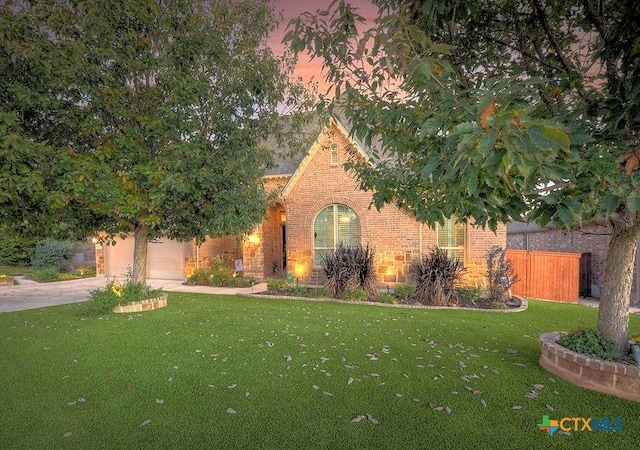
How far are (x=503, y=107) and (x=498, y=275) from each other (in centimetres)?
999

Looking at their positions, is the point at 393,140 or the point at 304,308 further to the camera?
the point at 304,308

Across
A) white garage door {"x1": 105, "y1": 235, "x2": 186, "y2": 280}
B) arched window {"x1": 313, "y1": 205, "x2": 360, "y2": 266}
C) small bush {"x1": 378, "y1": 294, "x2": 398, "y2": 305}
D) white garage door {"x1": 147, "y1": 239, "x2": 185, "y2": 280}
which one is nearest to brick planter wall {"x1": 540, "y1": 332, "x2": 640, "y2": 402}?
small bush {"x1": 378, "y1": 294, "x2": 398, "y2": 305}

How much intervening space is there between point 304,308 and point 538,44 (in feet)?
26.1

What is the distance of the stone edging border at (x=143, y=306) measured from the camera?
30.8 ft

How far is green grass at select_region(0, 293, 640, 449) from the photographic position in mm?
3527

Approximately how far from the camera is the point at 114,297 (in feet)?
31.1

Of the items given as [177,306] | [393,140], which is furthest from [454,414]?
[177,306]

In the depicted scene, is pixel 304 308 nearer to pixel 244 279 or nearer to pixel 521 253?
pixel 244 279

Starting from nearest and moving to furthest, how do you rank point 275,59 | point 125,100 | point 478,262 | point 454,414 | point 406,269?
point 454,414 < point 125,100 < point 275,59 < point 478,262 < point 406,269

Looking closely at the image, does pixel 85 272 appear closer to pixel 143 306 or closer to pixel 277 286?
pixel 143 306

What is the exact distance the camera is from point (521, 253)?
12070mm

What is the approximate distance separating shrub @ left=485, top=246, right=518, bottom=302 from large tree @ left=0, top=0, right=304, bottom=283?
7.31 meters

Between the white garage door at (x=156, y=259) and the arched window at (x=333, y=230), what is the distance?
716 centimetres

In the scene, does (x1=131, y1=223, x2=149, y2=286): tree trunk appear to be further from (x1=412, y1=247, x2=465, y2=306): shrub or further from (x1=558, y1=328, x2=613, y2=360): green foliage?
(x1=558, y1=328, x2=613, y2=360): green foliage
